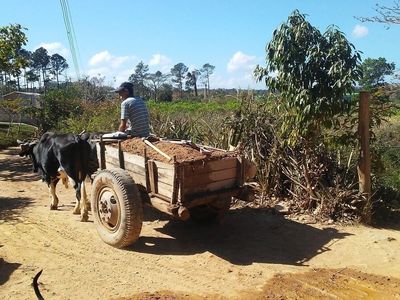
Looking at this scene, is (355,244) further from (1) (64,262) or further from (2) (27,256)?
(2) (27,256)

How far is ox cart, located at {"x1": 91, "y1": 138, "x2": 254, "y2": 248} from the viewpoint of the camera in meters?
5.10

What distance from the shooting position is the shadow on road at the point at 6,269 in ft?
15.8

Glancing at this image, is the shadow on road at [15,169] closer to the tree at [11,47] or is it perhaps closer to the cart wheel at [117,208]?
the tree at [11,47]

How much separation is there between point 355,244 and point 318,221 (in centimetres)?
91

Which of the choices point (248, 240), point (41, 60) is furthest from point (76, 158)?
point (41, 60)

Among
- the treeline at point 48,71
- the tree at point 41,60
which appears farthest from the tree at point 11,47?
the tree at point 41,60

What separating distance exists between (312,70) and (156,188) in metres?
3.04

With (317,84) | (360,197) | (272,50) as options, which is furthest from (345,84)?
(360,197)

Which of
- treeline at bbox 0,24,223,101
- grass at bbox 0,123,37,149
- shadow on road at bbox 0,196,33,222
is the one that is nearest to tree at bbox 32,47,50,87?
treeline at bbox 0,24,223,101

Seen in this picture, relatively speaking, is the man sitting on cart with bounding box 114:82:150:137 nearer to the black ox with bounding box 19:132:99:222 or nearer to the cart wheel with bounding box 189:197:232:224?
the black ox with bounding box 19:132:99:222

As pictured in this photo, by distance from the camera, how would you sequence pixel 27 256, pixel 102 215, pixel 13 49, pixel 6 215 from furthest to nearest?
1. pixel 13 49
2. pixel 6 215
3. pixel 102 215
4. pixel 27 256

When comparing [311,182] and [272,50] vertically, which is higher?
[272,50]

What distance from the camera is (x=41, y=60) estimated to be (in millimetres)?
86062

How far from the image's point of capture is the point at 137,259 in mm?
5340
